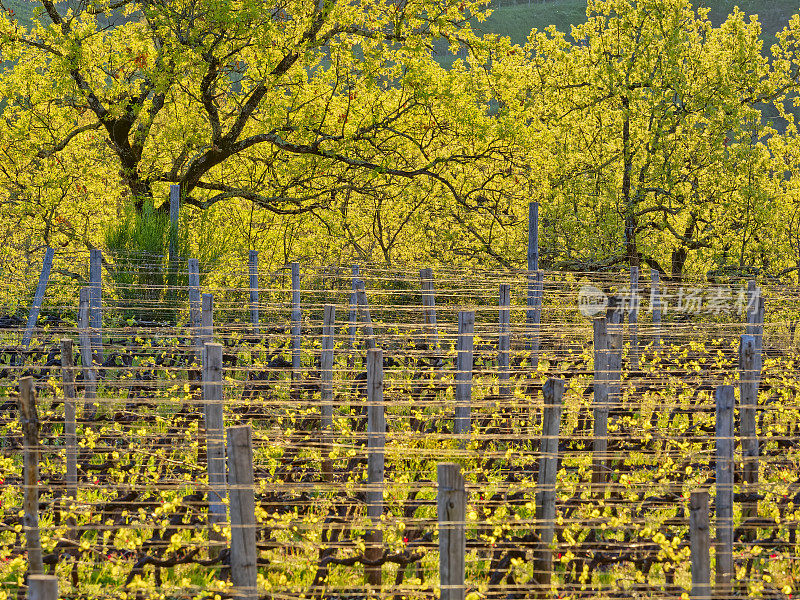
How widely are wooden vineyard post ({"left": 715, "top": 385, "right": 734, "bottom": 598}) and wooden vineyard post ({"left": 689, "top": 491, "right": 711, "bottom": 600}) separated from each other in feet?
2.41

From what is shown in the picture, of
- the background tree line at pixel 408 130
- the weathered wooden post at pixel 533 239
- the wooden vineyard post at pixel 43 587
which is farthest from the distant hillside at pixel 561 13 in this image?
the wooden vineyard post at pixel 43 587

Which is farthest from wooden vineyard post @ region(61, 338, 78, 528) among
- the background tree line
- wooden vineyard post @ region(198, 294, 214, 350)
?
the background tree line

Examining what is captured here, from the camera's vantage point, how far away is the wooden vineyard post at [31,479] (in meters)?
3.73

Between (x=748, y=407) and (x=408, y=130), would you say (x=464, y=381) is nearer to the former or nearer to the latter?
(x=748, y=407)

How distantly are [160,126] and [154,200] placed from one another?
2.55 m

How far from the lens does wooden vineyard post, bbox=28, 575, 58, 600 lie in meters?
2.37

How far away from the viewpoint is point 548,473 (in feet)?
15.5

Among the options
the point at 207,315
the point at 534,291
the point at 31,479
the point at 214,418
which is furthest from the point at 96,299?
the point at 31,479

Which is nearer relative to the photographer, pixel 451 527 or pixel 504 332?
pixel 451 527

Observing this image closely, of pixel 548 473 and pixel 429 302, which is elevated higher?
pixel 429 302

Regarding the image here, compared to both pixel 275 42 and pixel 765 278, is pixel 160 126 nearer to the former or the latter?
pixel 275 42

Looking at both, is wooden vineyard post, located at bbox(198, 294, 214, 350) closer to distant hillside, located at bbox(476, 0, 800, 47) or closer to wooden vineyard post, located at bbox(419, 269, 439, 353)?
wooden vineyard post, located at bbox(419, 269, 439, 353)

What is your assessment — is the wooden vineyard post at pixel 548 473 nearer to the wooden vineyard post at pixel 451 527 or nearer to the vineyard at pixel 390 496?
the vineyard at pixel 390 496

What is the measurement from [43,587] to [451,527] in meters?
1.52
